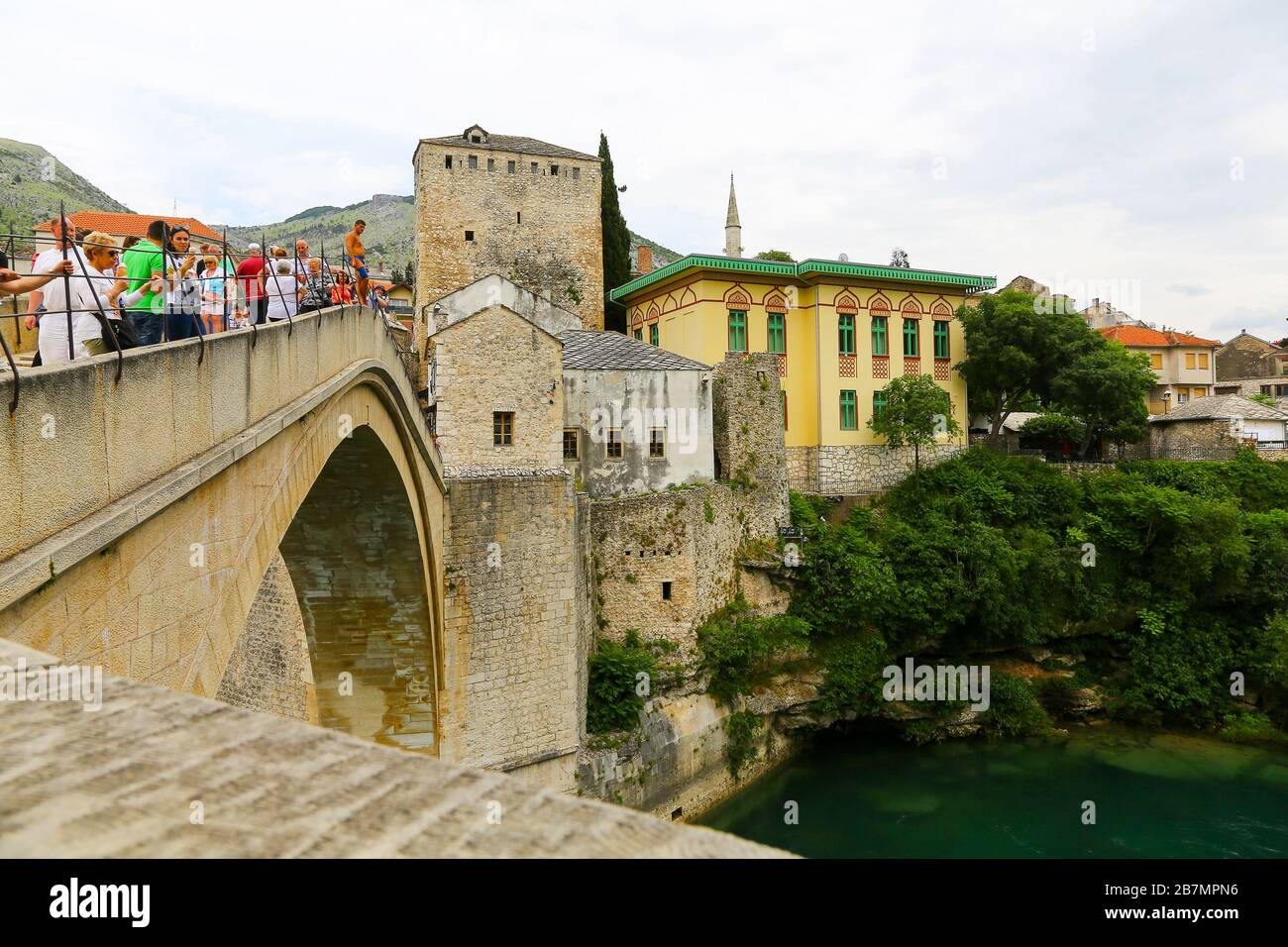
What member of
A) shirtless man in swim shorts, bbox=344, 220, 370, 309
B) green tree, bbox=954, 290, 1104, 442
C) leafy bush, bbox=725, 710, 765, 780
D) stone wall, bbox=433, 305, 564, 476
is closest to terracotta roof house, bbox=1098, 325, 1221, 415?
green tree, bbox=954, 290, 1104, 442

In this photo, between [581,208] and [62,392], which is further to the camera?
[581,208]

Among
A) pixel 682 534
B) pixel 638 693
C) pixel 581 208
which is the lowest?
pixel 638 693

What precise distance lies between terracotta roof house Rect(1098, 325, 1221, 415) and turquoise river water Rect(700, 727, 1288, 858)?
3261 cm

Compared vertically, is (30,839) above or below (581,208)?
below

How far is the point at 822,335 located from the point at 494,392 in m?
16.1

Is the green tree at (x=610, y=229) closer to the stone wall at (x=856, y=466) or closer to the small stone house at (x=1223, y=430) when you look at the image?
the stone wall at (x=856, y=466)

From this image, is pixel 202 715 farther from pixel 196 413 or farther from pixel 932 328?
pixel 932 328

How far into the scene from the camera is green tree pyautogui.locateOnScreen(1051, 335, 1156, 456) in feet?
105

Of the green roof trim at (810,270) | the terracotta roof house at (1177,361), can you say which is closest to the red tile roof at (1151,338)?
the terracotta roof house at (1177,361)

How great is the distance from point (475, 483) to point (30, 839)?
1518cm

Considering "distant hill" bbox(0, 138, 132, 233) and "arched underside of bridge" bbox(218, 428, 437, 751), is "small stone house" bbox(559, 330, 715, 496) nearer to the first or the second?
"arched underside of bridge" bbox(218, 428, 437, 751)

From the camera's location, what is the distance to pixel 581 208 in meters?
37.2

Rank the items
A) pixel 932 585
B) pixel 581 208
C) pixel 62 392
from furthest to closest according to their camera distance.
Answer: pixel 581 208, pixel 932 585, pixel 62 392
